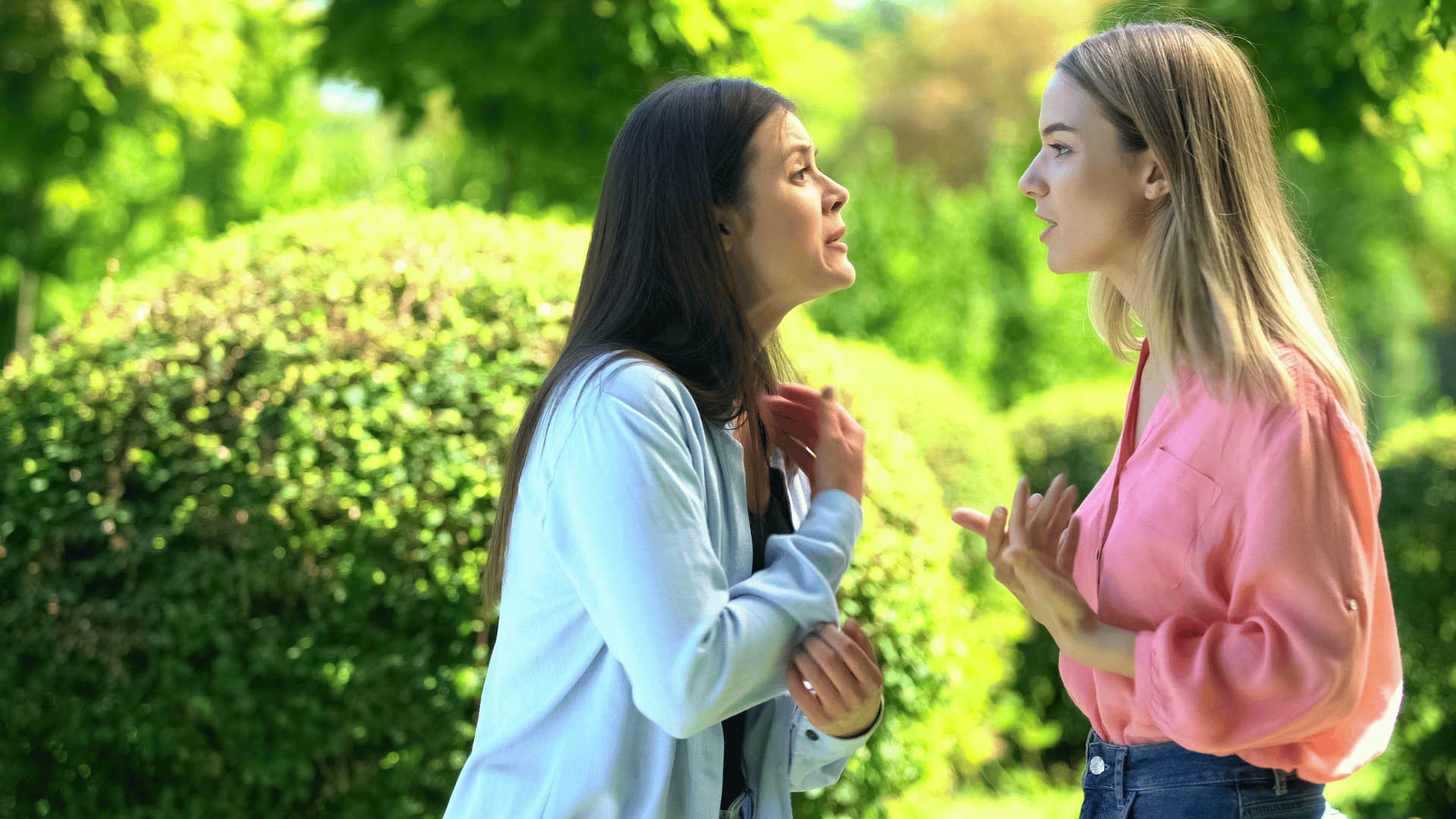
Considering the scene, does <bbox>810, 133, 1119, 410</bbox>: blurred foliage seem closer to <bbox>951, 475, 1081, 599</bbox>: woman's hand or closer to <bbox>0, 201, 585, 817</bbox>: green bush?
<bbox>0, 201, 585, 817</bbox>: green bush

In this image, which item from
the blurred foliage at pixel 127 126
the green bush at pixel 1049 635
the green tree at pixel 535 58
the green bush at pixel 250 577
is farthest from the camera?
the blurred foliage at pixel 127 126

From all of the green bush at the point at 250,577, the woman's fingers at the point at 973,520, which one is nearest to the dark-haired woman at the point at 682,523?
the woman's fingers at the point at 973,520

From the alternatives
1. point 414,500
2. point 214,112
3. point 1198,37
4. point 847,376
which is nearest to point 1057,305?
point 214,112

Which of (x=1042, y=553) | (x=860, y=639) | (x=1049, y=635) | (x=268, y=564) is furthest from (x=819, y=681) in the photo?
(x=1049, y=635)

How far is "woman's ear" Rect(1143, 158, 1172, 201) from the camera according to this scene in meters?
2.00

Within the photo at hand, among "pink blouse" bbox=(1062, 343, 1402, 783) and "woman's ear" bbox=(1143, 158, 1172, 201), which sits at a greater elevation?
"woman's ear" bbox=(1143, 158, 1172, 201)

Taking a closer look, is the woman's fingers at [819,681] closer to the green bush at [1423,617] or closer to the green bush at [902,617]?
the green bush at [902,617]

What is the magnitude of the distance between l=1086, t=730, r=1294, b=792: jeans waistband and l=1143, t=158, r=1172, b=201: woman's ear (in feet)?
2.79

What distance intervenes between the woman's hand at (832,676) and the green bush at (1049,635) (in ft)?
17.4

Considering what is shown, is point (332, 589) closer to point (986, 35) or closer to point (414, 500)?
point (414, 500)

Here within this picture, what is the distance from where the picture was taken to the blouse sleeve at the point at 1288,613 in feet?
5.48

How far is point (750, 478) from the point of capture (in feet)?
7.25

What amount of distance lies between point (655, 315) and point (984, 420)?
20.6 feet

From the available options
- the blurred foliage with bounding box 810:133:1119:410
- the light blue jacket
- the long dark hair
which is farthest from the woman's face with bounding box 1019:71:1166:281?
the blurred foliage with bounding box 810:133:1119:410
